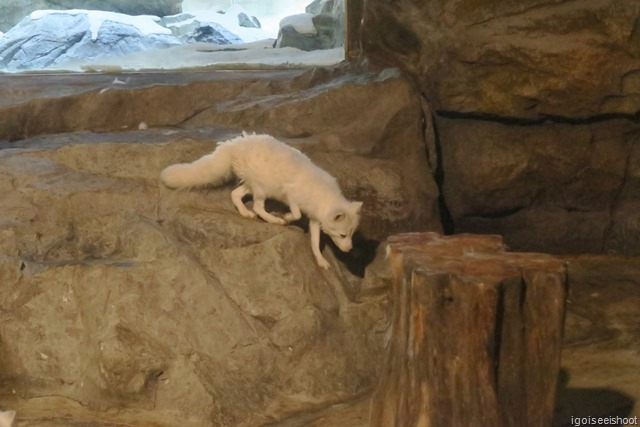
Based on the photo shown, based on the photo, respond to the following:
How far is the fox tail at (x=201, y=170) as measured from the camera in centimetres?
467

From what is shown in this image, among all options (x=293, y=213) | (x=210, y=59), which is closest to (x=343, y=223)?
(x=293, y=213)

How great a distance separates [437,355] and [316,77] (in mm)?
3784

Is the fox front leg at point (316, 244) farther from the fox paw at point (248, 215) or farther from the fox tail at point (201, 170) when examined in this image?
the fox tail at point (201, 170)

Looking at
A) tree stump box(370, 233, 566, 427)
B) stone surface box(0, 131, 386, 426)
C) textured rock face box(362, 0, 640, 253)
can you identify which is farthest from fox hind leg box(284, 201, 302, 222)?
textured rock face box(362, 0, 640, 253)

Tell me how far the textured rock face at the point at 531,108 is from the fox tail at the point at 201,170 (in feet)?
6.44

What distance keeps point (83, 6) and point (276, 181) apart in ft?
14.4

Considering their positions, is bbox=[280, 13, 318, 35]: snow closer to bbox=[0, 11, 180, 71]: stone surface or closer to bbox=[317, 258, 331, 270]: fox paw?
bbox=[0, 11, 180, 71]: stone surface

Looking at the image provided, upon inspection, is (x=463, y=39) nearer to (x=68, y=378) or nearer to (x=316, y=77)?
(x=316, y=77)

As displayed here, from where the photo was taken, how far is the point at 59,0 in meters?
7.79

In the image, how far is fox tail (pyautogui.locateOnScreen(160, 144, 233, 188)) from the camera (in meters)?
4.67

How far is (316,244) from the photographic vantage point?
462 cm

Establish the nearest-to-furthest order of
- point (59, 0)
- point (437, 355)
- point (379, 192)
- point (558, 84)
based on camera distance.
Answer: point (437, 355) → point (379, 192) → point (558, 84) → point (59, 0)

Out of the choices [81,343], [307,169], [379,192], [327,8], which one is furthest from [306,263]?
[327,8]

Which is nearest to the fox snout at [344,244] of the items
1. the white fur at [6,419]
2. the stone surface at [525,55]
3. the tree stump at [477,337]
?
the tree stump at [477,337]
